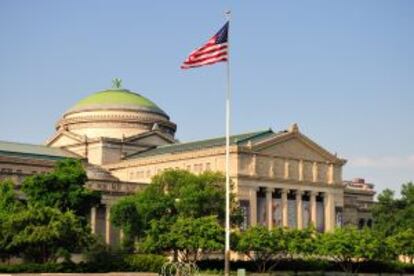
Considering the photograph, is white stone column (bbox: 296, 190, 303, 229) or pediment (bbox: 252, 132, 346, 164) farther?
white stone column (bbox: 296, 190, 303, 229)

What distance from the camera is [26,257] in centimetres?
8325

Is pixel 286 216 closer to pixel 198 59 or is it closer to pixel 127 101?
pixel 127 101

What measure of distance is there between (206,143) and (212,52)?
221ft

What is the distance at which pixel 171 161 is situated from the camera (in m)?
124

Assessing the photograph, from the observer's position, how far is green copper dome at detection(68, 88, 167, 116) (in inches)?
5591

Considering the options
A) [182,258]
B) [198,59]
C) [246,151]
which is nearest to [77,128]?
[246,151]

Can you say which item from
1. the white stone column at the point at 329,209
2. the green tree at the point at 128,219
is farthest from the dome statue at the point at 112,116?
the green tree at the point at 128,219

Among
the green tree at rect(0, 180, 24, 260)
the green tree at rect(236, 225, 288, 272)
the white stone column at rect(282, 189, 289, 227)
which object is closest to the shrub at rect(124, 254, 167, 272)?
the green tree at rect(236, 225, 288, 272)

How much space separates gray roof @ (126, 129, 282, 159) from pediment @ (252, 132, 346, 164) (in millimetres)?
2239

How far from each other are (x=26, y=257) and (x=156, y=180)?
2528cm

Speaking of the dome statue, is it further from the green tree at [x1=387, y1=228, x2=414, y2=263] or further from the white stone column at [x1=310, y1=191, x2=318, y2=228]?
the green tree at [x1=387, y1=228, x2=414, y2=263]

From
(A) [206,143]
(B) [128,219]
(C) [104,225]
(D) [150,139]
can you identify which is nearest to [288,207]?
(A) [206,143]

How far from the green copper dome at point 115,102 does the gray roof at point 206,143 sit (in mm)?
10926

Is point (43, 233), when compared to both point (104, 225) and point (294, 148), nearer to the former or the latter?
point (104, 225)
